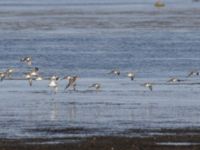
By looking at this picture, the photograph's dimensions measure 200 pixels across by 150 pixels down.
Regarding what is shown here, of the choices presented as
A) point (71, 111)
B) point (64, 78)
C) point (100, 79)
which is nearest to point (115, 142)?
point (71, 111)

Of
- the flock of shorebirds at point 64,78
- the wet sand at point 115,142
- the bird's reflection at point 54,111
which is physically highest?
the flock of shorebirds at point 64,78

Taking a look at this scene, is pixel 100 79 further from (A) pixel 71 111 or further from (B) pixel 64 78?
(A) pixel 71 111

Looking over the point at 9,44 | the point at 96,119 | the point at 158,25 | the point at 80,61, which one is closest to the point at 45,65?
the point at 80,61

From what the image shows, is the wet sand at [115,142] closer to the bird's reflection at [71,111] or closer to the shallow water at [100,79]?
the shallow water at [100,79]

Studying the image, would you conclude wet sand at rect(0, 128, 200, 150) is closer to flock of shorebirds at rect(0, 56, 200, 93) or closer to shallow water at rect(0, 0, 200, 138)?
shallow water at rect(0, 0, 200, 138)

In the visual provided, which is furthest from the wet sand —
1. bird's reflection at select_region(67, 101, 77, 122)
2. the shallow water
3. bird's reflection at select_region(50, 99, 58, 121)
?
bird's reflection at select_region(50, 99, 58, 121)

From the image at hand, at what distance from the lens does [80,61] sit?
148 ft

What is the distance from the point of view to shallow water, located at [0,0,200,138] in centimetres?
2680

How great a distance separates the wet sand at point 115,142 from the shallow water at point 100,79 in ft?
2.83

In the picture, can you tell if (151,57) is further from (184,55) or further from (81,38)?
(81,38)

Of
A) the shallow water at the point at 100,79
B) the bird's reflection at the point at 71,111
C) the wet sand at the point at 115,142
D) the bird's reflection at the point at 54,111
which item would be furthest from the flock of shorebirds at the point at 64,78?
the wet sand at the point at 115,142

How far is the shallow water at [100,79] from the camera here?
26797 millimetres

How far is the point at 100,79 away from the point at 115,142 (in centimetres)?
1454

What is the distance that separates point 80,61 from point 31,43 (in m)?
12.5
